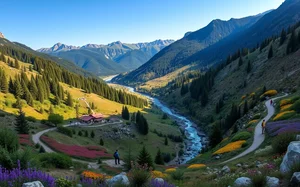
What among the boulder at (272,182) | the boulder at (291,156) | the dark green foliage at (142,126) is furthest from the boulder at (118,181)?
the dark green foliage at (142,126)

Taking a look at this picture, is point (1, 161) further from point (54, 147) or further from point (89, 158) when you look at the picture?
point (54, 147)

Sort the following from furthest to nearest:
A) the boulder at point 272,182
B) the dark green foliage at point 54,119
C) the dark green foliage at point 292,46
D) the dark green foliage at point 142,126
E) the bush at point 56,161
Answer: the dark green foliage at point 292,46 < the dark green foliage at point 142,126 < the dark green foliage at point 54,119 < the bush at point 56,161 < the boulder at point 272,182

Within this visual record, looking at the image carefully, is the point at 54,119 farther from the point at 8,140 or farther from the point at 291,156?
the point at 291,156

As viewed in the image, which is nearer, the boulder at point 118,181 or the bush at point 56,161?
the boulder at point 118,181

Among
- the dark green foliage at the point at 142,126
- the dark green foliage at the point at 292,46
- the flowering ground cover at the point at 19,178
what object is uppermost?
the dark green foliage at the point at 292,46

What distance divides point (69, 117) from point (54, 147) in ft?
222

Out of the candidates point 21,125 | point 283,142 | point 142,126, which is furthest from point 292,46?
point 21,125

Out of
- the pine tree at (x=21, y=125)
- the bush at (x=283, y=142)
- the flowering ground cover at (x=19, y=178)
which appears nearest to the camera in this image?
the flowering ground cover at (x=19, y=178)

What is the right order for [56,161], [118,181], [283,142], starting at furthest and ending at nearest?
[56,161] → [283,142] → [118,181]

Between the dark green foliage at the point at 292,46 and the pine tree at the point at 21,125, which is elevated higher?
the dark green foliage at the point at 292,46

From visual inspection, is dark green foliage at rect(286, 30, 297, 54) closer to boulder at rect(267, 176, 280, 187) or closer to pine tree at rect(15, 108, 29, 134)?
pine tree at rect(15, 108, 29, 134)

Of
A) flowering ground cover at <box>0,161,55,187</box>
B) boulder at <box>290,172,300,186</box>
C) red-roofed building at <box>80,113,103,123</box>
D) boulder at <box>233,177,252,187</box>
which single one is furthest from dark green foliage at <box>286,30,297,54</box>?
flowering ground cover at <box>0,161,55,187</box>

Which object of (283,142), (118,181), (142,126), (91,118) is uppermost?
(118,181)

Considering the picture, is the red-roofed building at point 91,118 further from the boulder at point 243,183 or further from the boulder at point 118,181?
the boulder at point 243,183
